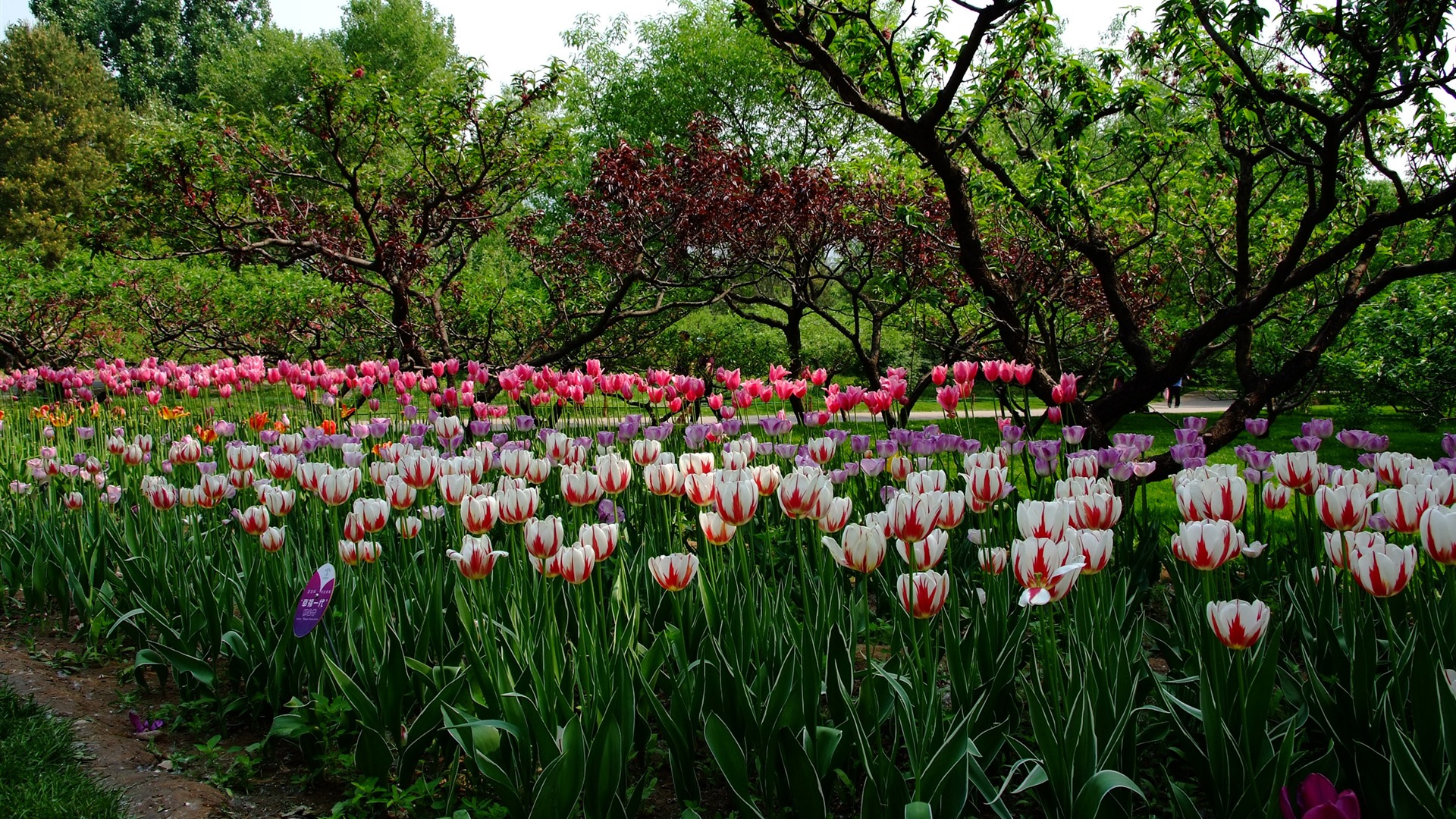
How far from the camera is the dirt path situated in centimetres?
230

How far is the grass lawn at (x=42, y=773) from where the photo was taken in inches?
87.4

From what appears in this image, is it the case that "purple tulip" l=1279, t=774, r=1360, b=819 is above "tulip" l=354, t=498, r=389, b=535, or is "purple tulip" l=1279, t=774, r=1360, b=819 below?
below

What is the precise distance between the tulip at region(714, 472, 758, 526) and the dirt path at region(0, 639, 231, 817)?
1495 millimetres

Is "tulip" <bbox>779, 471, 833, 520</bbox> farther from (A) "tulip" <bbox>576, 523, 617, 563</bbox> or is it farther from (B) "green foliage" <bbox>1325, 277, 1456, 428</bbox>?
(B) "green foliage" <bbox>1325, 277, 1456, 428</bbox>

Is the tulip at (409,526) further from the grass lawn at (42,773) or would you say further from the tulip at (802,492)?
the tulip at (802,492)

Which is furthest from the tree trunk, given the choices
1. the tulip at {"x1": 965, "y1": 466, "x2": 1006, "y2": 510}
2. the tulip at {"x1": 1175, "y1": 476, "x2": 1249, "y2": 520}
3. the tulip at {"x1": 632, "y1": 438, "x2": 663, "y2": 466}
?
the tulip at {"x1": 1175, "y1": 476, "x2": 1249, "y2": 520}

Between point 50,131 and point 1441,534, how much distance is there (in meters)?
32.0

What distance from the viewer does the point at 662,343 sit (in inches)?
365

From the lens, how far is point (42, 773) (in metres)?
2.40

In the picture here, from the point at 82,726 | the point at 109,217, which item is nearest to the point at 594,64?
the point at 109,217

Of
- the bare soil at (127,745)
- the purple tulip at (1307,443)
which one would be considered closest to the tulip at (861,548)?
the bare soil at (127,745)

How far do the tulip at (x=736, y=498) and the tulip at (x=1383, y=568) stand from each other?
4.11ft

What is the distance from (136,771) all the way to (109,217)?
7011 millimetres

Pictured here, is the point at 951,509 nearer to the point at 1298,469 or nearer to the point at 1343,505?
the point at 1343,505
